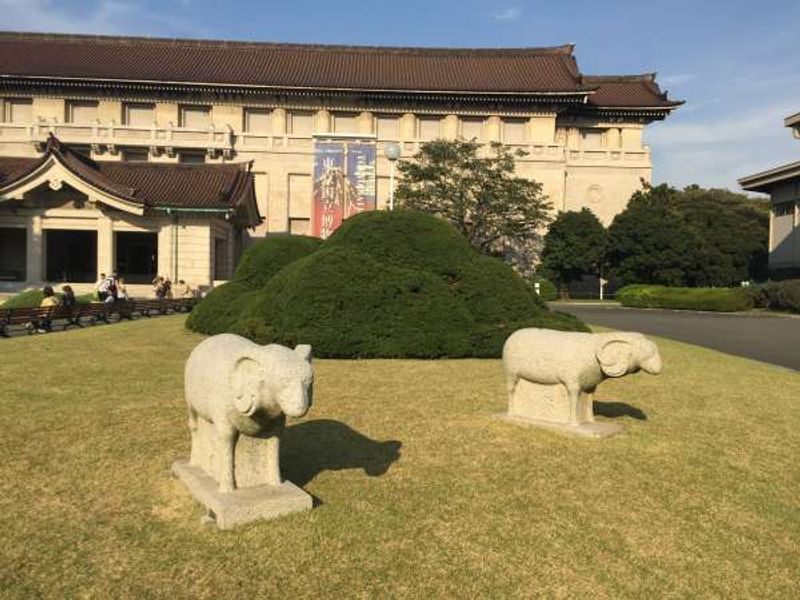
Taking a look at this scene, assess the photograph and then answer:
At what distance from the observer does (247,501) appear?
174 inches

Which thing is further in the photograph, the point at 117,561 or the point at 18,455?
the point at 18,455

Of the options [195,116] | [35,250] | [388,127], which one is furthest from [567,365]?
[195,116]

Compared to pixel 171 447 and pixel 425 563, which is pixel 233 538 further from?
pixel 171 447

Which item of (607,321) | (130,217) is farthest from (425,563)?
(130,217)

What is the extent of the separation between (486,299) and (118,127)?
3449 cm

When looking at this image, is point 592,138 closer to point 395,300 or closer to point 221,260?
point 221,260

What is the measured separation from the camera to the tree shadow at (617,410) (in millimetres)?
7910

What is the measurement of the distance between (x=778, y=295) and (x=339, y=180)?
2485 cm

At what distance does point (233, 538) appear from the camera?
416 centimetres

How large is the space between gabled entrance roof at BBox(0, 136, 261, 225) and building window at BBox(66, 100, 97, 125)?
14.7 metres

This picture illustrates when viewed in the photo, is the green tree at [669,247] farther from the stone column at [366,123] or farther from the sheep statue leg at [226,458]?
the sheep statue leg at [226,458]

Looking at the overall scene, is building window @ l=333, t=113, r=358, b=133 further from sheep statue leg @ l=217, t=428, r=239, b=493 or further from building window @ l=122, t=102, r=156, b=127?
sheep statue leg @ l=217, t=428, r=239, b=493

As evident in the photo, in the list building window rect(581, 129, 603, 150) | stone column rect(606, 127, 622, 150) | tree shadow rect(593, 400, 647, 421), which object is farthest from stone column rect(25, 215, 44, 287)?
stone column rect(606, 127, 622, 150)

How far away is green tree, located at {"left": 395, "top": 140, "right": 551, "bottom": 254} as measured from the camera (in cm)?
3606
